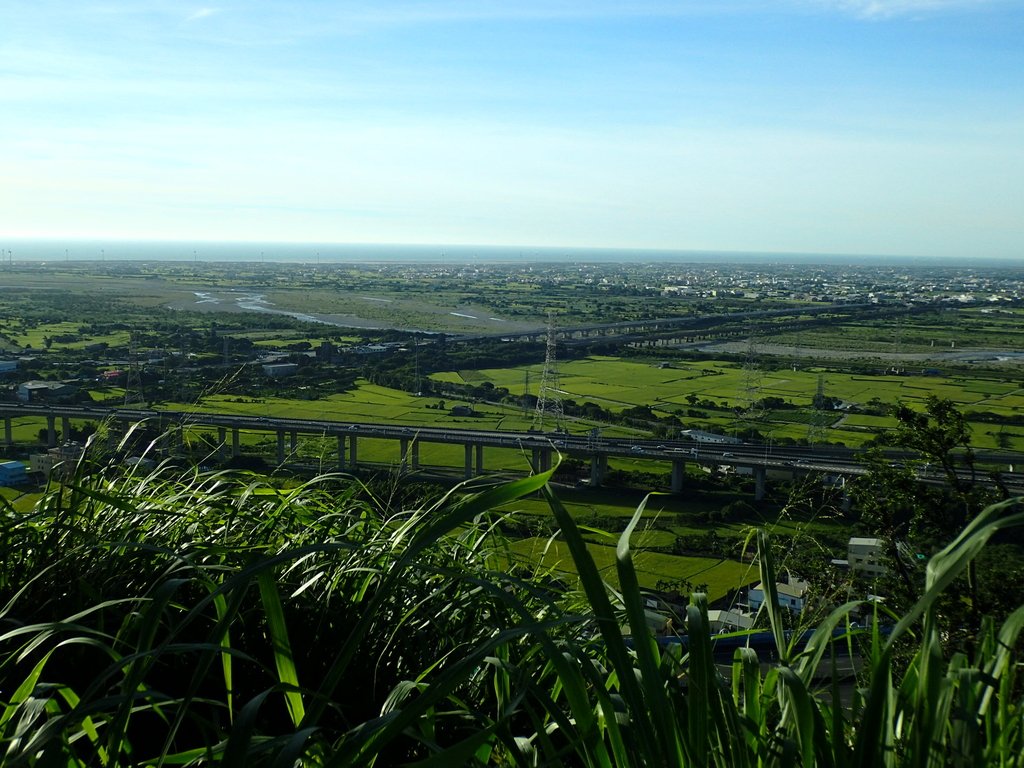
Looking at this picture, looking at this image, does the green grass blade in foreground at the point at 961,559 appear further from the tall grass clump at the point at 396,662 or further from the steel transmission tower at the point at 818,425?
the steel transmission tower at the point at 818,425

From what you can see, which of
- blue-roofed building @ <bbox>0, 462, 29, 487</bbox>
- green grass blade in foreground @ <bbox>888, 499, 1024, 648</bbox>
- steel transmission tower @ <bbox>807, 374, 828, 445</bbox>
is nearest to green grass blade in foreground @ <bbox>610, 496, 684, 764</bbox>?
green grass blade in foreground @ <bbox>888, 499, 1024, 648</bbox>

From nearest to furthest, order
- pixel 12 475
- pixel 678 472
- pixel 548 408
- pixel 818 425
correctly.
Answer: pixel 12 475
pixel 678 472
pixel 818 425
pixel 548 408

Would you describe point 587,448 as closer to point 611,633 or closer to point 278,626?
point 278,626

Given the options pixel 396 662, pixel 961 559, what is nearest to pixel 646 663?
pixel 961 559

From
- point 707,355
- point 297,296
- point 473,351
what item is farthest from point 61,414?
point 297,296

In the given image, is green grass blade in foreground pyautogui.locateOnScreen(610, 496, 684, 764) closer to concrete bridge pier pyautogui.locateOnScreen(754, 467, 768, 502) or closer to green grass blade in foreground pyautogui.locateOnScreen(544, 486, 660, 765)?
green grass blade in foreground pyautogui.locateOnScreen(544, 486, 660, 765)

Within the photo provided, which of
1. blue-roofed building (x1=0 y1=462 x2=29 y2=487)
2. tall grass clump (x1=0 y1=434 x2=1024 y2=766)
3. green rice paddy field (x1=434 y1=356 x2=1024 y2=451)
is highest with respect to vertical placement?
tall grass clump (x1=0 y1=434 x2=1024 y2=766)

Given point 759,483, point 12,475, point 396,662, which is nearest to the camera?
point 396,662
